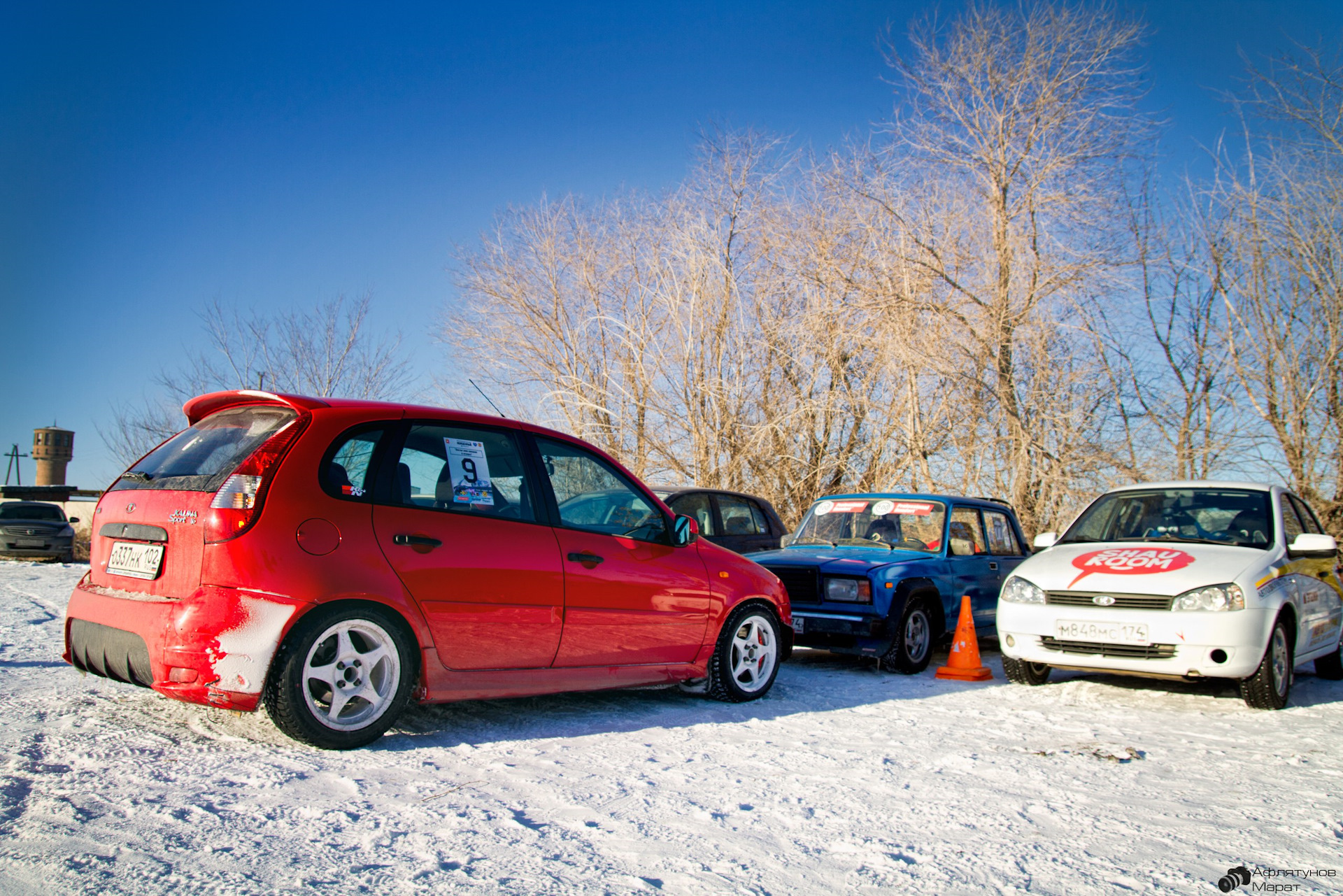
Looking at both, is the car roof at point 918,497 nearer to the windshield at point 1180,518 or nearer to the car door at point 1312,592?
the windshield at point 1180,518

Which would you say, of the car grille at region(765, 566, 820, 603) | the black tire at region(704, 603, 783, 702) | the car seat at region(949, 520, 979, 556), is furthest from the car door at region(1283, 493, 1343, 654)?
the black tire at region(704, 603, 783, 702)

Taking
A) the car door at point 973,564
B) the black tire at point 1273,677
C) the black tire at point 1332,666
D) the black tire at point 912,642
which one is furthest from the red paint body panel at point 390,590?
the black tire at point 1332,666

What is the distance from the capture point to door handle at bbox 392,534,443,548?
4.46 metres

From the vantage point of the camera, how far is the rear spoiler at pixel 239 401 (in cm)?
453

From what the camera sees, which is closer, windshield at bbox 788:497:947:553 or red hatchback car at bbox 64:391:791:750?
red hatchback car at bbox 64:391:791:750

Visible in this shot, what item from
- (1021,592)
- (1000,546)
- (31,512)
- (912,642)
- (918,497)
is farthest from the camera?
(31,512)

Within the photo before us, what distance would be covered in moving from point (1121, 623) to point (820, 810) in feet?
12.0

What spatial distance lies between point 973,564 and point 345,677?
647cm

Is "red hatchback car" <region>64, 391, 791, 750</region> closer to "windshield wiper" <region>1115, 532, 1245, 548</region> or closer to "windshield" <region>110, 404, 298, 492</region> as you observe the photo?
"windshield" <region>110, 404, 298, 492</region>

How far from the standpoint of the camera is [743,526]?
10.9 metres

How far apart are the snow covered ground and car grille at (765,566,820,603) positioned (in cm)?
195

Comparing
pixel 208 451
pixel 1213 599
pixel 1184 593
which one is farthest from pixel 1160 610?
pixel 208 451

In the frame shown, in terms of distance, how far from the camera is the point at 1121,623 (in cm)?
641

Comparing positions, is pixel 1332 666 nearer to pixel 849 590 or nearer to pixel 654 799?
pixel 849 590
